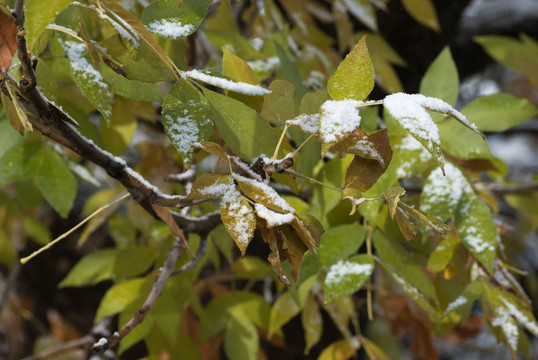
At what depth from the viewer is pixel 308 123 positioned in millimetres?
395

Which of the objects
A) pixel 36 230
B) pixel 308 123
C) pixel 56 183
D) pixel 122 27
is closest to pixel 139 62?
pixel 122 27

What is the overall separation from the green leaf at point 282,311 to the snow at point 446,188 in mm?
257

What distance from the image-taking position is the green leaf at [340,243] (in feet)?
1.94

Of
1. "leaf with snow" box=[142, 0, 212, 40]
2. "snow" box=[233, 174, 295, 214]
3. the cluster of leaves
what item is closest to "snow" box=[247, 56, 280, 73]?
the cluster of leaves

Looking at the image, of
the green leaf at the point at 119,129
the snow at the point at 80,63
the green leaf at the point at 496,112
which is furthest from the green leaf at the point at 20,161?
the green leaf at the point at 496,112

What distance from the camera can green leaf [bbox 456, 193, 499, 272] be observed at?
58 centimetres

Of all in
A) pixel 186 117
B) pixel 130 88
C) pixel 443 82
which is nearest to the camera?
pixel 186 117

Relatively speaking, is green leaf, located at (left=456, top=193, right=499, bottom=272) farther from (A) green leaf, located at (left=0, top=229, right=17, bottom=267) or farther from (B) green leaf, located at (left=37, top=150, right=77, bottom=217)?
(A) green leaf, located at (left=0, top=229, right=17, bottom=267)

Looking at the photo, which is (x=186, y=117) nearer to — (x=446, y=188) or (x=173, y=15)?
(x=173, y=15)

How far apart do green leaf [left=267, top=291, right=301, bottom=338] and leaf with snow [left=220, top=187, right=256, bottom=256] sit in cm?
40

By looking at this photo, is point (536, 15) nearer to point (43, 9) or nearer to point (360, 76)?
point (360, 76)

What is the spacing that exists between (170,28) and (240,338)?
21.7 inches

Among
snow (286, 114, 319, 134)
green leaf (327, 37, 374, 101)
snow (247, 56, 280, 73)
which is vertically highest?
green leaf (327, 37, 374, 101)

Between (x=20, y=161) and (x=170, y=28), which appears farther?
(x=20, y=161)
